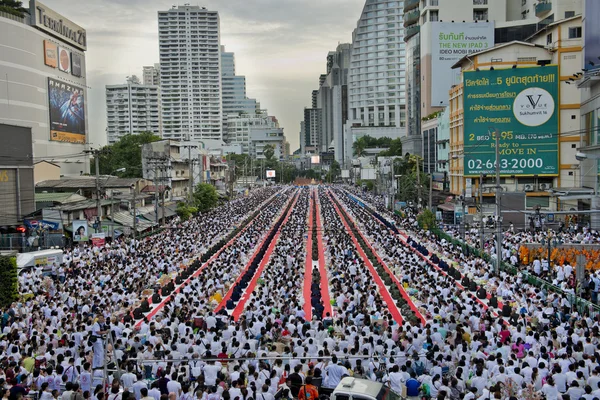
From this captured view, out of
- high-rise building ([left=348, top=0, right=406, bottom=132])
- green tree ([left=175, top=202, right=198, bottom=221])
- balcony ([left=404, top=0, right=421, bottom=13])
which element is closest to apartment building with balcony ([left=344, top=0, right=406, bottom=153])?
high-rise building ([left=348, top=0, right=406, bottom=132])

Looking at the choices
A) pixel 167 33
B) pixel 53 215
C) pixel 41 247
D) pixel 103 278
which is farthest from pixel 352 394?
pixel 167 33

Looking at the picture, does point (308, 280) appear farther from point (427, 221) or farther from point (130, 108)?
point (130, 108)

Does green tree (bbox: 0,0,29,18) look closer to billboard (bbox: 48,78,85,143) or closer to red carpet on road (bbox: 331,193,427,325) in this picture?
billboard (bbox: 48,78,85,143)

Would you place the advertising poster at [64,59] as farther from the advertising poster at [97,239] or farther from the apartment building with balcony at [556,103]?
the apartment building with balcony at [556,103]

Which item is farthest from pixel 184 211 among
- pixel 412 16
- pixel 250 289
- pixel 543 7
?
pixel 412 16

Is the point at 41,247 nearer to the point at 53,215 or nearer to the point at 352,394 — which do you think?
the point at 53,215

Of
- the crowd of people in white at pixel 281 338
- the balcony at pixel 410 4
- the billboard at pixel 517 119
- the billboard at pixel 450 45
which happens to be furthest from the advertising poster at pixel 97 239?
the balcony at pixel 410 4

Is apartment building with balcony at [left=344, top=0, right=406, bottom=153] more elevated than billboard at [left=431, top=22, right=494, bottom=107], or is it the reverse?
apartment building with balcony at [left=344, top=0, right=406, bottom=153]
